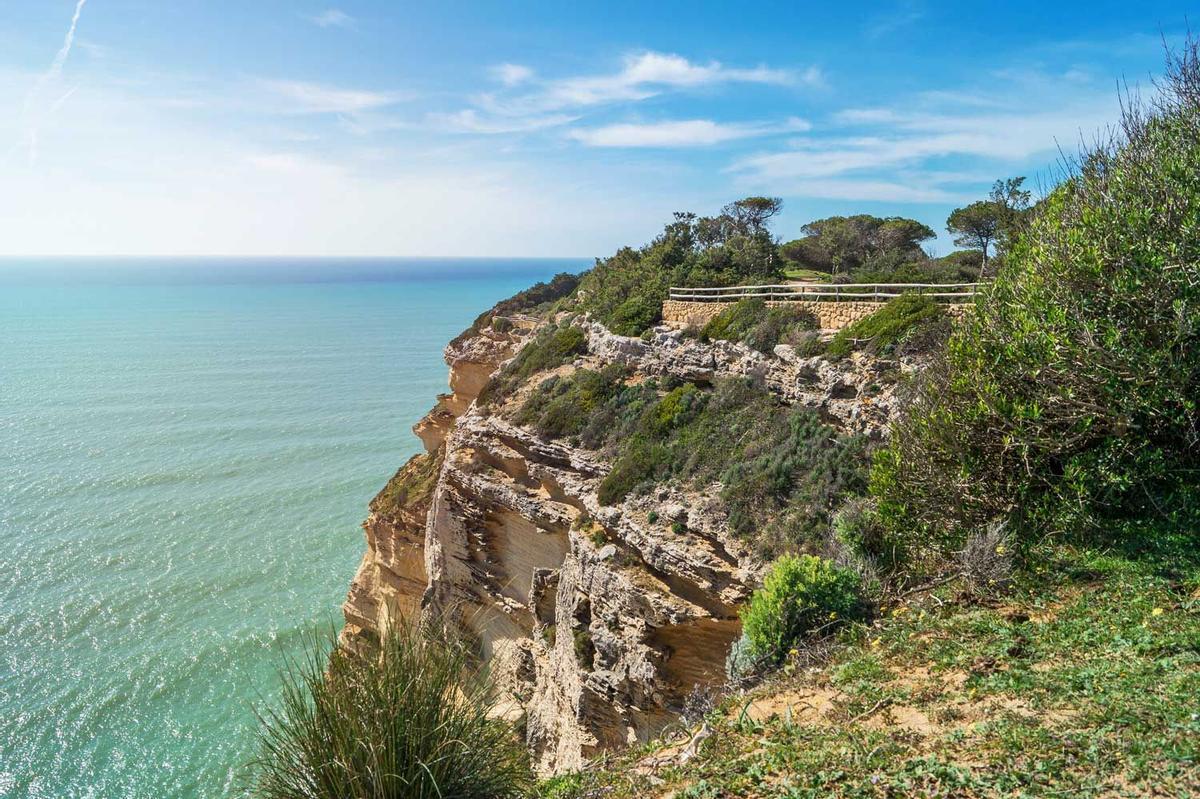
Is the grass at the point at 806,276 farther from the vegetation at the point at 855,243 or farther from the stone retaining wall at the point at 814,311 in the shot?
the stone retaining wall at the point at 814,311

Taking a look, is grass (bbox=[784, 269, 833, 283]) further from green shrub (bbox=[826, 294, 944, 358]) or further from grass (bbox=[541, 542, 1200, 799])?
grass (bbox=[541, 542, 1200, 799])

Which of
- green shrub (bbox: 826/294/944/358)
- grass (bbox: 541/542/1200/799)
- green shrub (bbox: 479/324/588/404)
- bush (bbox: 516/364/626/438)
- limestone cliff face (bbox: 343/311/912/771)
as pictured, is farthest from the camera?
green shrub (bbox: 479/324/588/404)

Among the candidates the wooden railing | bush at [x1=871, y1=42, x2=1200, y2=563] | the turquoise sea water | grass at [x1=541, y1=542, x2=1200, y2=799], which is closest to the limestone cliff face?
grass at [x1=541, y1=542, x2=1200, y2=799]

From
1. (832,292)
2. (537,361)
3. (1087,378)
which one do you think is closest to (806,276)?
(832,292)

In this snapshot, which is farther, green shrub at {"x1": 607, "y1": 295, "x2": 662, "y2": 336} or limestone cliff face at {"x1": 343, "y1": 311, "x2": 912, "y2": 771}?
green shrub at {"x1": 607, "y1": 295, "x2": 662, "y2": 336}

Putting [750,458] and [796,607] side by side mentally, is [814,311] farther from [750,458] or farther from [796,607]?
[796,607]
